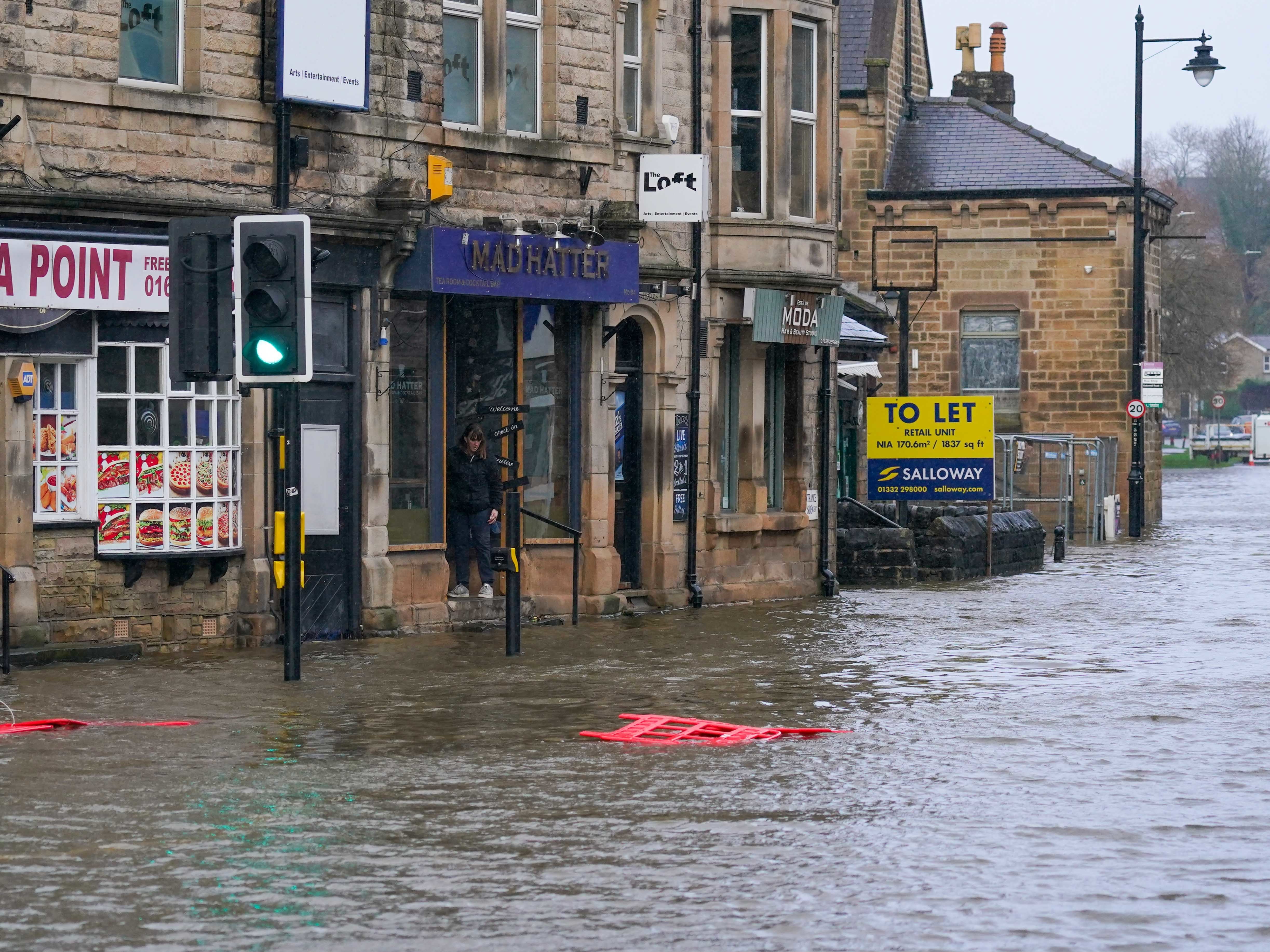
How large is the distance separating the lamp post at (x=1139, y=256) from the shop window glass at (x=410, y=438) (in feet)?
84.1

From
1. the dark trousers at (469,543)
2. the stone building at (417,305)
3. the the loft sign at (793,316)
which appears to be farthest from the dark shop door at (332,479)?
the the loft sign at (793,316)

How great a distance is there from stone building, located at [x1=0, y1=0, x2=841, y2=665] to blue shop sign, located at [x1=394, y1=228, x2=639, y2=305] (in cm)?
3

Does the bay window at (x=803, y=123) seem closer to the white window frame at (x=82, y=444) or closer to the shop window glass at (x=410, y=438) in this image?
the shop window glass at (x=410, y=438)

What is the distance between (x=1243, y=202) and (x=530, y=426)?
432ft

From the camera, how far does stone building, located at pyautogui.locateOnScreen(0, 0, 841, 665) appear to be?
684 inches

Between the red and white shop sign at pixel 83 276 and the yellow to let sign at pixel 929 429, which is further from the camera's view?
→ the yellow to let sign at pixel 929 429

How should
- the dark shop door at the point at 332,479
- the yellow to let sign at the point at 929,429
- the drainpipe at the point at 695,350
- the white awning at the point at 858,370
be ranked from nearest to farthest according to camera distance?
1. the dark shop door at the point at 332,479
2. the drainpipe at the point at 695,350
3. the yellow to let sign at the point at 929,429
4. the white awning at the point at 858,370

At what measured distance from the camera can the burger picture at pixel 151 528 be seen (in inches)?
710

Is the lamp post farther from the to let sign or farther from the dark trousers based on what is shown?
the dark trousers

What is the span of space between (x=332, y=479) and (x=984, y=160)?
30.0m

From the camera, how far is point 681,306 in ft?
78.2

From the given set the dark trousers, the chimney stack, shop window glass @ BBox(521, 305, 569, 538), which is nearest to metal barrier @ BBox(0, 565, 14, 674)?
the dark trousers

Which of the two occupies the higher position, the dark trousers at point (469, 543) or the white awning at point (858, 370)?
the white awning at point (858, 370)

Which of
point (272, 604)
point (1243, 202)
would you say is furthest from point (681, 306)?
point (1243, 202)
